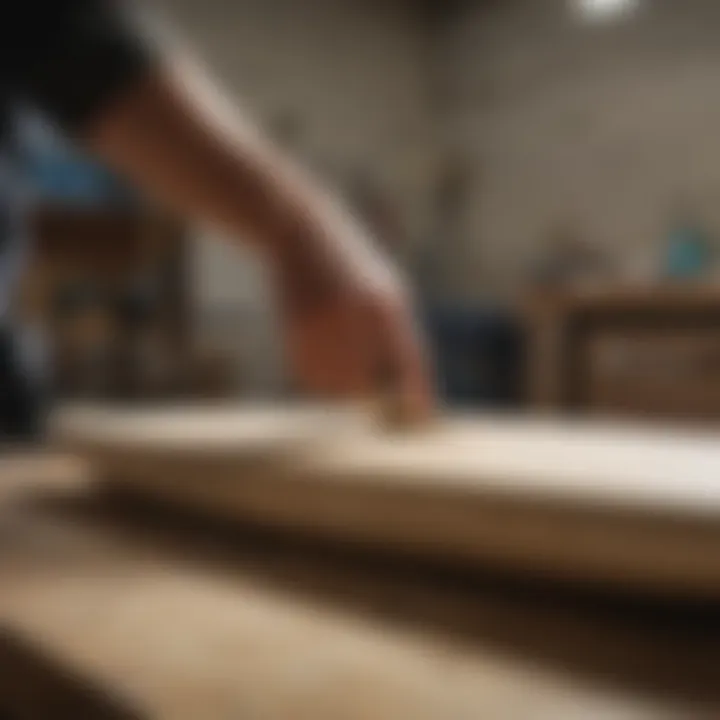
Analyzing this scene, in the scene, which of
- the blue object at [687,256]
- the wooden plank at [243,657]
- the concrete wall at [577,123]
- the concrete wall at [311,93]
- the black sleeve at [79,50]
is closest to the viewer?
the wooden plank at [243,657]

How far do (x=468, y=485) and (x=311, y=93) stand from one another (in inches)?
109

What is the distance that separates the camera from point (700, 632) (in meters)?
0.29

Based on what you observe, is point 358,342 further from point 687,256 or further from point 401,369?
point 687,256

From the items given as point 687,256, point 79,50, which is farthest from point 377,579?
point 687,256

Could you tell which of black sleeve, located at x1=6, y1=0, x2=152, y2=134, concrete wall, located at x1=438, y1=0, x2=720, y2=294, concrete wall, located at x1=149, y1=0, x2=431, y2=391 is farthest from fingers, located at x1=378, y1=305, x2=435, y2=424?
concrete wall, located at x1=149, y1=0, x2=431, y2=391

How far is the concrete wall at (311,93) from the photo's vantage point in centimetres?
287

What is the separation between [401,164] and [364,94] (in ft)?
0.78

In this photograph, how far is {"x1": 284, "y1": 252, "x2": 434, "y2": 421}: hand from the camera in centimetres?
54

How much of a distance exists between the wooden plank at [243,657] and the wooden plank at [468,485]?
23 millimetres

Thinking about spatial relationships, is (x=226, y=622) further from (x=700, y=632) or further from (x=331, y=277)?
(x=331, y=277)

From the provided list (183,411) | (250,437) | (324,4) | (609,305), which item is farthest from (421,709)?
(324,4)

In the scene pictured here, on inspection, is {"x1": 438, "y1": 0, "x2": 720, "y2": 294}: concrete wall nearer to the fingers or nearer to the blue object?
the blue object

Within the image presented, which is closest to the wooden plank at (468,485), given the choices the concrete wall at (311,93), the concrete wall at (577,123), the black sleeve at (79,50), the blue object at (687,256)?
the black sleeve at (79,50)

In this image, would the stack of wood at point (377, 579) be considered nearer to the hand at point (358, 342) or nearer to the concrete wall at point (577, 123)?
the hand at point (358, 342)
